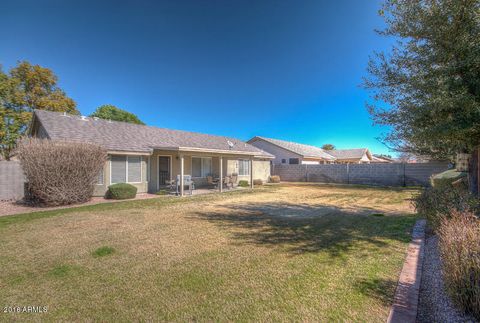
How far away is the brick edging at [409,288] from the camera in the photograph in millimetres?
2677

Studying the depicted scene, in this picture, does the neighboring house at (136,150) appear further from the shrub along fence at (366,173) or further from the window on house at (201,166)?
the shrub along fence at (366,173)

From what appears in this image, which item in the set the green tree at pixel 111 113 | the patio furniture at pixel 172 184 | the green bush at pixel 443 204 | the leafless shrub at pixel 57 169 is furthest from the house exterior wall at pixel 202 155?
the green tree at pixel 111 113

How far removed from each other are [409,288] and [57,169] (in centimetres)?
1270

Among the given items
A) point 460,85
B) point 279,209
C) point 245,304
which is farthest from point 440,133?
point 279,209

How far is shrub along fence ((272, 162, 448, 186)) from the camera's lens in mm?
19156

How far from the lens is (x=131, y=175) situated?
566 inches

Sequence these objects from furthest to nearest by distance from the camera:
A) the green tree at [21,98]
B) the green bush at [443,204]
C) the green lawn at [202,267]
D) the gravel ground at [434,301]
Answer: the green tree at [21,98] → the green bush at [443,204] → the green lawn at [202,267] → the gravel ground at [434,301]

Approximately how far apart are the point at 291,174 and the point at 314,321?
24.3 metres

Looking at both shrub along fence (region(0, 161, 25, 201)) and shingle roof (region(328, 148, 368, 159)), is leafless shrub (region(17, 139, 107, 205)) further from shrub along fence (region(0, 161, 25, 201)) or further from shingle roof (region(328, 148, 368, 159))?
shingle roof (region(328, 148, 368, 159))

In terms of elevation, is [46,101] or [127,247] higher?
[46,101]

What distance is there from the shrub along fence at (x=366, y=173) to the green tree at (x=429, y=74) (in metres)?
16.4

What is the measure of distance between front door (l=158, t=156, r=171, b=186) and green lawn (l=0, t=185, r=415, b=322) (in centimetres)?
888

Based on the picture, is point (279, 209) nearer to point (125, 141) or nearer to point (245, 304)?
point (245, 304)

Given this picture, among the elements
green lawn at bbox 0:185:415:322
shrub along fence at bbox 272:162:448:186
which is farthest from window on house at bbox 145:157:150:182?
shrub along fence at bbox 272:162:448:186
